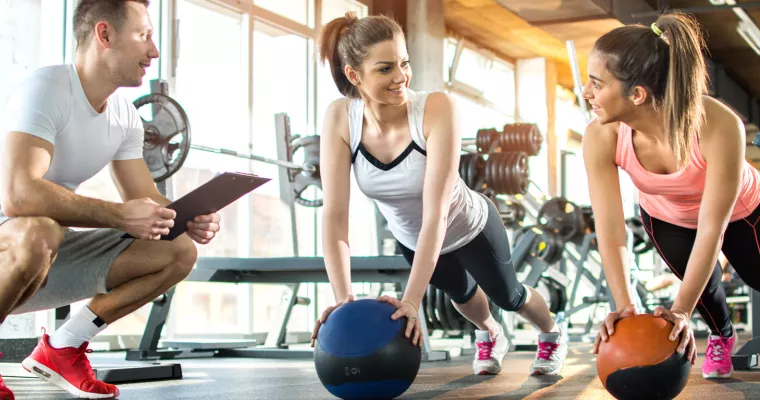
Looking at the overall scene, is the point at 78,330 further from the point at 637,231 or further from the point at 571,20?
the point at 571,20

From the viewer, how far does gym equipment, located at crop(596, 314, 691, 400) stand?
1.77 metres

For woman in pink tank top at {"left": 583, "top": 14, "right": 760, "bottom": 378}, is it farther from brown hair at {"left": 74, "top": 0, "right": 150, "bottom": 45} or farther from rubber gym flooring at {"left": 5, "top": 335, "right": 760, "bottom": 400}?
brown hair at {"left": 74, "top": 0, "right": 150, "bottom": 45}

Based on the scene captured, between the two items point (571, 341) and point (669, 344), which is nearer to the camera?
point (669, 344)

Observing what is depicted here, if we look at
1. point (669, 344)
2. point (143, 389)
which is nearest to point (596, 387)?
point (669, 344)

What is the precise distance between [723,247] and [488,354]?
881mm

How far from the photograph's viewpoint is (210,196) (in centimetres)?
207

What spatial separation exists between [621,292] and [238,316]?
5159mm

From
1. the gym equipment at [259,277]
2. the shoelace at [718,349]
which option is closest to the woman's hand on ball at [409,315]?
the shoelace at [718,349]

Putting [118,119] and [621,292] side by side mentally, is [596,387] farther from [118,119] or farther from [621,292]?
[118,119]

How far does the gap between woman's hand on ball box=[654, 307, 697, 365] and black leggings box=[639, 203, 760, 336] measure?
65 cm

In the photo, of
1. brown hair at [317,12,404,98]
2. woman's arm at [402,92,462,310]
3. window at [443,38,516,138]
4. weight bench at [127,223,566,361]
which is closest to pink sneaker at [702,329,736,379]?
woman's arm at [402,92,462,310]

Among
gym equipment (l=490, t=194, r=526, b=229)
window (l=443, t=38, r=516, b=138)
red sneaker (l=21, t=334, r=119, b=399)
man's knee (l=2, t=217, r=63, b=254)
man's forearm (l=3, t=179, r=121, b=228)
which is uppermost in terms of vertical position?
window (l=443, t=38, r=516, b=138)

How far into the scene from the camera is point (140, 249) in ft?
7.24

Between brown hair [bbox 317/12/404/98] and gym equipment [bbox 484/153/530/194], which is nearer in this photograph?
brown hair [bbox 317/12/404/98]
